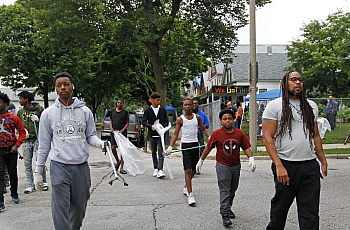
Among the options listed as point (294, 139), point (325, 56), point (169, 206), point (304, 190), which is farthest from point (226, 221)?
point (325, 56)

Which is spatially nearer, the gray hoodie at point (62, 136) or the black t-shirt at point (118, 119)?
the gray hoodie at point (62, 136)

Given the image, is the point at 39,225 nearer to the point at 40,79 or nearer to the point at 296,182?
the point at 296,182

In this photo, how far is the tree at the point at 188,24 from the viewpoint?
1641 centimetres

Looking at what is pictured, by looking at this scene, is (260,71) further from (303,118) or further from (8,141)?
(303,118)

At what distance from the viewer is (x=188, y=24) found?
18703mm

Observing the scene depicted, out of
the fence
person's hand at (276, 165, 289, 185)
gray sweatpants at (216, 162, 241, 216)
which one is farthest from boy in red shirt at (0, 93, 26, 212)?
the fence


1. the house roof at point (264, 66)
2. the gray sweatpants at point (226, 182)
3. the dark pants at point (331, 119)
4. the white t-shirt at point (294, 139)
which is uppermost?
the house roof at point (264, 66)

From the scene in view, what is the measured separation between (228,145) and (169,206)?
1645 mm

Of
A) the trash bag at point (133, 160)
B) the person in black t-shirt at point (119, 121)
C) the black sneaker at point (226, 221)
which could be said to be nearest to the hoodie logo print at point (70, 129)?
the black sneaker at point (226, 221)

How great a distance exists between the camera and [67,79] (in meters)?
3.63

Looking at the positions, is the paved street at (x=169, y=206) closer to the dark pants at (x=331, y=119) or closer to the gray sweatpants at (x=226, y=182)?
the gray sweatpants at (x=226, y=182)

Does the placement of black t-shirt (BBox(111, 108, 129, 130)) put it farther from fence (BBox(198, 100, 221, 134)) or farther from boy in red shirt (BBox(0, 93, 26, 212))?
fence (BBox(198, 100, 221, 134))

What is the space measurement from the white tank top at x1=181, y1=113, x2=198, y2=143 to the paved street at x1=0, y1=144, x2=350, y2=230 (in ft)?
3.45

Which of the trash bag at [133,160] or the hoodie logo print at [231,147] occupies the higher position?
the hoodie logo print at [231,147]
